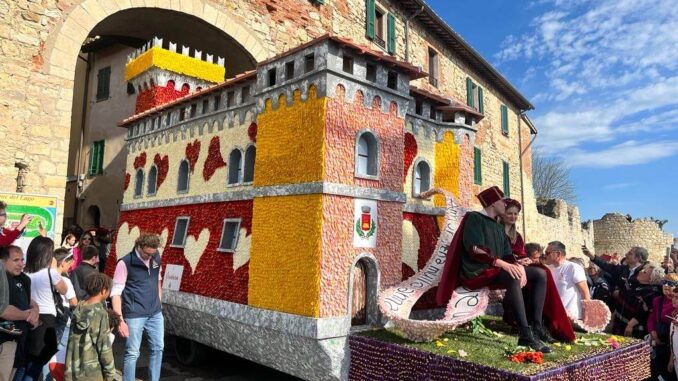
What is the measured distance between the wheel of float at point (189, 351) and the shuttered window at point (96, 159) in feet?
29.8

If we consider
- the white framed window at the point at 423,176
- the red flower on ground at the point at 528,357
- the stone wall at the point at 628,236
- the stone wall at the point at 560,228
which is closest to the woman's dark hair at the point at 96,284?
the red flower on ground at the point at 528,357

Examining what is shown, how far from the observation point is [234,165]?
6531 millimetres

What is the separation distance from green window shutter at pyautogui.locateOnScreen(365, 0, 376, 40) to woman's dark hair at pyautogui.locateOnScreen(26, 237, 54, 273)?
455 inches

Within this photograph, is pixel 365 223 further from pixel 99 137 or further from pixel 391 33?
pixel 99 137

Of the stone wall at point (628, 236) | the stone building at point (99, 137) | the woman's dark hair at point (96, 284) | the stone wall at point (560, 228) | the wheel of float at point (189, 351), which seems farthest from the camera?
the stone wall at point (628, 236)

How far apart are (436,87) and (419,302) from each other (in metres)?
12.1

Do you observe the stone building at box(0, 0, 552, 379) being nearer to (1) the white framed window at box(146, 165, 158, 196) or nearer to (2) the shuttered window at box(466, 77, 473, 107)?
(1) the white framed window at box(146, 165, 158, 196)

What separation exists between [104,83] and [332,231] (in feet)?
42.7

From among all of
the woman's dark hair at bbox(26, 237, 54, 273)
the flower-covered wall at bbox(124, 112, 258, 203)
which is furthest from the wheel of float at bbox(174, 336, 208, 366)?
the woman's dark hair at bbox(26, 237, 54, 273)

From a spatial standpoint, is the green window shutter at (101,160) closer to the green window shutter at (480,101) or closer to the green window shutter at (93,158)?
the green window shutter at (93,158)

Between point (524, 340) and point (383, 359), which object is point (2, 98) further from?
point (524, 340)

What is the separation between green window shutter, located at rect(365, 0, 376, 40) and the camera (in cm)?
1423

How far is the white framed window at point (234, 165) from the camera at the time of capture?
6.48 metres

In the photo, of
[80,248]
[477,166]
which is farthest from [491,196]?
[477,166]
